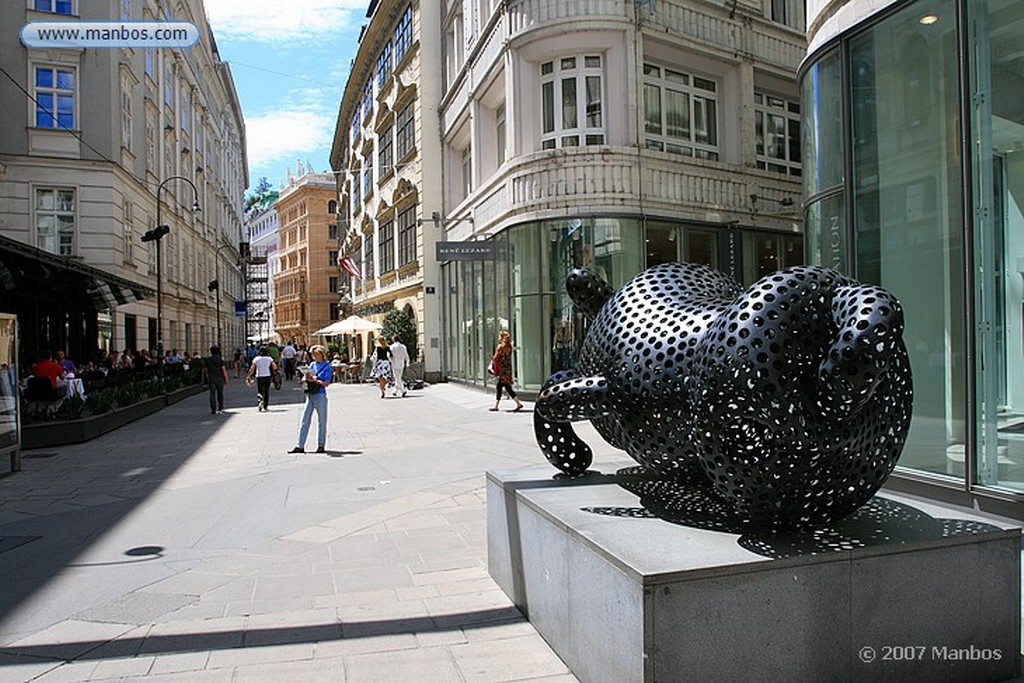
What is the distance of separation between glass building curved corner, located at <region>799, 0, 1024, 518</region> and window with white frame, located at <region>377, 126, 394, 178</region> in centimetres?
2755

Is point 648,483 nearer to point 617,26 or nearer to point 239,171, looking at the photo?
point 617,26

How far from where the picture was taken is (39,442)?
42.4 ft

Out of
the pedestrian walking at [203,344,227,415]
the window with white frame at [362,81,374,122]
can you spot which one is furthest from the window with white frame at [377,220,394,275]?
the pedestrian walking at [203,344,227,415]

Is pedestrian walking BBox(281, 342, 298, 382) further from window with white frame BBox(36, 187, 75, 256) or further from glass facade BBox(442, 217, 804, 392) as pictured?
glass facade BBox(442, 217, 804, 392)

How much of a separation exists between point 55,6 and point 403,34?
12510 mm

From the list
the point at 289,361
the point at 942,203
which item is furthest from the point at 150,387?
the point at 942,203

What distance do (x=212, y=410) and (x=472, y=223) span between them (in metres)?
9.41

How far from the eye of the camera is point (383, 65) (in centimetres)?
3600

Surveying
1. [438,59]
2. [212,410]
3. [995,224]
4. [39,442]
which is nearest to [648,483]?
[995,224]

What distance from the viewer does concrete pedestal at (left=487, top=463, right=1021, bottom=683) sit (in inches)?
116

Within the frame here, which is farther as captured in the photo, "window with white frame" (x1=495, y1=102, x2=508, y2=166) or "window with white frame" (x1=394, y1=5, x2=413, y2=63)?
"window with white frame" (x1=394, y1=5, x2=413, y2=63)
